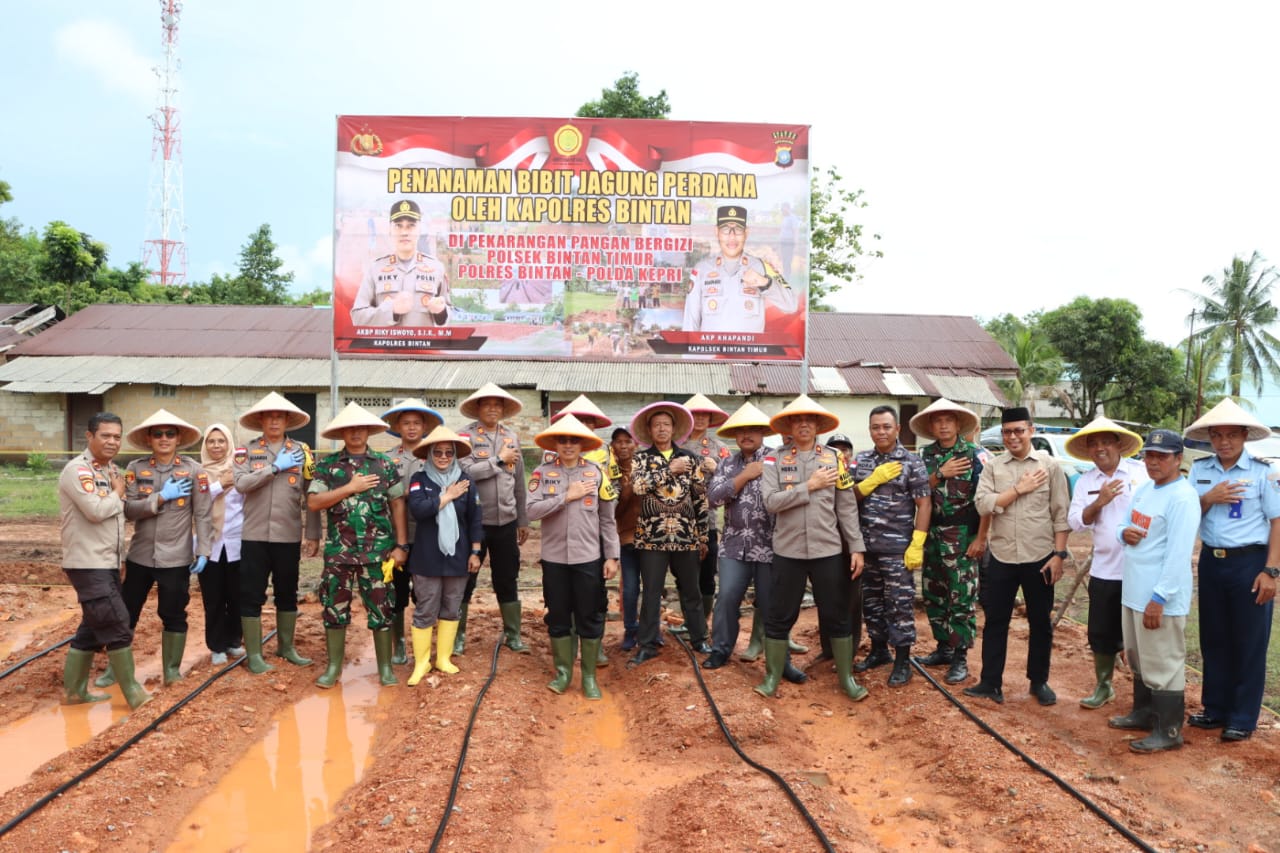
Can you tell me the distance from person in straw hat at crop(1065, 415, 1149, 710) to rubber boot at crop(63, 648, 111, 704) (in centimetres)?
581

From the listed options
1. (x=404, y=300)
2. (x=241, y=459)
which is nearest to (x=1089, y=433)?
(x=241, y=459)

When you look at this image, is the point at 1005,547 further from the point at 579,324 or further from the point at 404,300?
the point at 404,300

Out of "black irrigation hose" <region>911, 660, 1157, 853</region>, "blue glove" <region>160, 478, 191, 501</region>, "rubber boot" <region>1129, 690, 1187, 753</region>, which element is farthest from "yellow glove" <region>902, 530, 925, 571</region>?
"blue glove" <region>160, 478, 191, 501</region>

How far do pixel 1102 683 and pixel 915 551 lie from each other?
1319 mm

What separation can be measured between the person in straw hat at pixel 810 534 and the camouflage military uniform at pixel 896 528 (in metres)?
0.18

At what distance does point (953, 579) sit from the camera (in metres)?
5.70

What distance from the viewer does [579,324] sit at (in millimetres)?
11258

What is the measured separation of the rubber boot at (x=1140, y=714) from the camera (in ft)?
16.5

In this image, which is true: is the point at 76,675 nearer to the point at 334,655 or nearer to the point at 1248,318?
the point at 334,655

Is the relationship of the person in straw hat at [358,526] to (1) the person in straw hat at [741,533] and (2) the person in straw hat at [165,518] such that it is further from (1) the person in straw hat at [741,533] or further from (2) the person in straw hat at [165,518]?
(1) the person in straw hat at [741,533]

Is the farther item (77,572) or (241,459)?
(241,459)

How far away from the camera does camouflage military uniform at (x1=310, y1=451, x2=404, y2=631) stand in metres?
5.58

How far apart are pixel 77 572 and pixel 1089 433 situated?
19.0 feet

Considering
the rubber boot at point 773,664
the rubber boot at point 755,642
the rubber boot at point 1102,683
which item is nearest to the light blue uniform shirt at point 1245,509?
the rubber boot at point 1102,683
